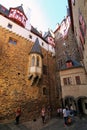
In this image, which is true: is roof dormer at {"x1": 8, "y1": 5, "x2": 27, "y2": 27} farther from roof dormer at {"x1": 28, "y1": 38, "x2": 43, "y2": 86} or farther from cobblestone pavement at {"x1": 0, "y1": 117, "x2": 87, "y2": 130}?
cobblestone pavement at {"x1": 0, "y1": 117, "x2": 87, "y2": 130}

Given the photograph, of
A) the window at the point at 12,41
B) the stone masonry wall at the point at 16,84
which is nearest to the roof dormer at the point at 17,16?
the stone masonry wall at the point at 16,84

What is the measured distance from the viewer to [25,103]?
13.9m

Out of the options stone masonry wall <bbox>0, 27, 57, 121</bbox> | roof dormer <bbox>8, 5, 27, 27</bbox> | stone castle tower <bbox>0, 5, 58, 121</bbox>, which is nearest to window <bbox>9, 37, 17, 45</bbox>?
stone castle tower <bbox>0, 5, 58, 121</bbox>

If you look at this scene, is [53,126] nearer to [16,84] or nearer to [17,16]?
[16,84]

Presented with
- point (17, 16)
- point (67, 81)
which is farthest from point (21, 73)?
point (17, 16)

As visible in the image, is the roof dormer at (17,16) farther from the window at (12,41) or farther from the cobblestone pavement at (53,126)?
the cobblestone pavement at (53,126)

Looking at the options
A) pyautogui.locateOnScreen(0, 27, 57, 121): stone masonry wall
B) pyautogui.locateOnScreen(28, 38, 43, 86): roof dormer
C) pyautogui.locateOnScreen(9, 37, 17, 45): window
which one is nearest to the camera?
pyautogui.locateOnScreen(0, 27, 57, 121): stone masonry wall

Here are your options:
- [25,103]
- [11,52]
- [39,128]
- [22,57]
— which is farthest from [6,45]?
[39,128]

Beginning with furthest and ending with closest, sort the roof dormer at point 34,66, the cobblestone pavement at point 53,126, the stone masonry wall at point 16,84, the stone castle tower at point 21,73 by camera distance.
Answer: the roof dormer at point 34,66
the stone castle tower at point 21,73
the stone masonry wall at point 16,84
the cobblestone pavement at point 53,126

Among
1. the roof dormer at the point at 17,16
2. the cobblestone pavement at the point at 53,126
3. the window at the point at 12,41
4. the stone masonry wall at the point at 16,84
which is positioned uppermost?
the roof dormer at the point at 17,16

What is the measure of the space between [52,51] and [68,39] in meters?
5.07

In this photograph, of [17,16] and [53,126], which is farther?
[17,16]

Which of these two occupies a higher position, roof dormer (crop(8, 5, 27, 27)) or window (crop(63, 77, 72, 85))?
roof dormer (crop(8, 5, 27, 27))

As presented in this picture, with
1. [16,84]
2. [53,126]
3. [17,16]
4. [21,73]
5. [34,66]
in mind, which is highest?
[17,16]
